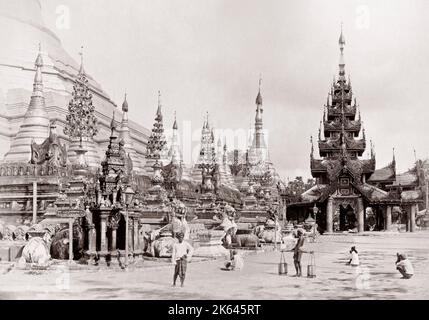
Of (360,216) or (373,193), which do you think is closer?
(360,216)

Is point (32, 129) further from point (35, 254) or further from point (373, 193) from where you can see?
point (373, 193)

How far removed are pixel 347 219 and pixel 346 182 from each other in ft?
24.1

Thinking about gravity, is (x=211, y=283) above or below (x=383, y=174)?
below


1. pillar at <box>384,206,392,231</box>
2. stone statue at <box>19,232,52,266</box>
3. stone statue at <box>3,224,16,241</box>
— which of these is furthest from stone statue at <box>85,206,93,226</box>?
pillar at <box>384,206,392,231</box>

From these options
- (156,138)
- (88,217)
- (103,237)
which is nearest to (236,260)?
(103,237)

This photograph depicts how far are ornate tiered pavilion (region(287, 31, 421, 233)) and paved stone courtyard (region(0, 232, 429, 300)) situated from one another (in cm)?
3479

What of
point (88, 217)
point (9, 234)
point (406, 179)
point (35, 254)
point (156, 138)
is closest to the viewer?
point (35, 254)

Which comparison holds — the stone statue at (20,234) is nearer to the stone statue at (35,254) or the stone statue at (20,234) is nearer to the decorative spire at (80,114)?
the stone statue at (35,254)

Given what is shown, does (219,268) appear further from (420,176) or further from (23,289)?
(420,176)

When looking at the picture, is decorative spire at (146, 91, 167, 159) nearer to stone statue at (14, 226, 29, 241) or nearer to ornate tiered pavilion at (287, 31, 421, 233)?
ornate tiered pavilion at (287, 31, 421, 233)

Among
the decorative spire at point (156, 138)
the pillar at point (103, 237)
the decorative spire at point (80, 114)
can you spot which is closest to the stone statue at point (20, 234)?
the pillar at point (103, 237)

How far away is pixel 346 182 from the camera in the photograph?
175 ft

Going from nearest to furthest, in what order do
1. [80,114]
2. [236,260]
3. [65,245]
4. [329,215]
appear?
[236,260]
[65,245]
[80,114]
[329,215]

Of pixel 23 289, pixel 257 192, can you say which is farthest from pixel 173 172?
pixel 23 289
